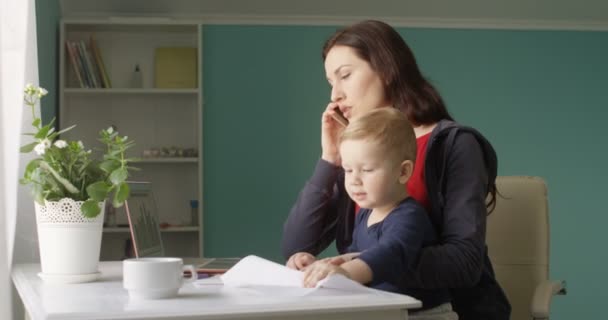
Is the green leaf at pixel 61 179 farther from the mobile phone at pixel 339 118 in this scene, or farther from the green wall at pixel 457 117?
the green wall at pixel 457 117

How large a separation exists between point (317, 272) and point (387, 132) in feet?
1.19

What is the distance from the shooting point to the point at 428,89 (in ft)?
6.52

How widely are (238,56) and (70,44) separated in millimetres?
1027

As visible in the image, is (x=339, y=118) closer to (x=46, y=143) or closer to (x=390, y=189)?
(x=390, y=189)

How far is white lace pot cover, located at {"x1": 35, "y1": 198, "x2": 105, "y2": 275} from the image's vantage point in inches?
66.1

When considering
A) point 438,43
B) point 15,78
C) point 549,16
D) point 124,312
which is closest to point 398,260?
point 124,312

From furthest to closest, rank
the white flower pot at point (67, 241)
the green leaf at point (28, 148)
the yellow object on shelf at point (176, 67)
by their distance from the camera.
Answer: the yellow object on shelf at point (176, 67) → the green leaf at point (28, 148) → the white flower pot at point (67, 241)

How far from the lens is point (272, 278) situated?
1.44 meters

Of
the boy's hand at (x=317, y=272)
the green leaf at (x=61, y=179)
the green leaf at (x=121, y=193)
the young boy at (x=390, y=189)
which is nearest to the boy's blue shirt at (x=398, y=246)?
the young boy at (x=390, y=189)

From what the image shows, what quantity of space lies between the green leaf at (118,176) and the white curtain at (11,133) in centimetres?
37

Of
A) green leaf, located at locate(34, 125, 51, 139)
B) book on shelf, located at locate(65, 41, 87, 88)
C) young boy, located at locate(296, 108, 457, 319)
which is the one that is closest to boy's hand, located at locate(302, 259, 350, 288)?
young boy, located at locate(296, 108, 457, 319)

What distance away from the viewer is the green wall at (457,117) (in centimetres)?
507

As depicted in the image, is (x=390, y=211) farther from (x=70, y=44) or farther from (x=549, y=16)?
(x=549, y=16)

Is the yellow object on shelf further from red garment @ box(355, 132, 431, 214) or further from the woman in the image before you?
red garment @ box(355, 132, 431, 214)
